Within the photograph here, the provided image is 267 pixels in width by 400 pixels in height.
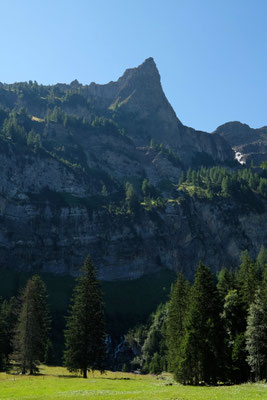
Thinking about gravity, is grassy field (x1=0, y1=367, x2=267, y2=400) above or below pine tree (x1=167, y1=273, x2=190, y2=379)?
below

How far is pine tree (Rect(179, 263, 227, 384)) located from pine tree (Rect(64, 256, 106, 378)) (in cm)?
1559

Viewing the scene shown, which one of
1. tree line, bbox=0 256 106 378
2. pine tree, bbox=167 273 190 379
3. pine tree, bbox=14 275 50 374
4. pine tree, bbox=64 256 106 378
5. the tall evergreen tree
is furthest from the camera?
the tall evergreen tree

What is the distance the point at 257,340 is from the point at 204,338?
6.57m

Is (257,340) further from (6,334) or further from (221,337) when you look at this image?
(6,334)

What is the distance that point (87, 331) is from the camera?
192ft

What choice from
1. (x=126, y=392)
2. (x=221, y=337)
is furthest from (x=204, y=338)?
(x=126, y=392)

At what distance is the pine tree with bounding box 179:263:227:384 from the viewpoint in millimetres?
47094

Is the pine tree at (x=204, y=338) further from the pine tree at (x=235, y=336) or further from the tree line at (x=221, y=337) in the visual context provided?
the pine tree at (x=235, y=336)

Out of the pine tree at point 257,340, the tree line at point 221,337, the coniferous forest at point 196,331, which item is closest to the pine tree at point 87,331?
the coniferous forest at point 196,331

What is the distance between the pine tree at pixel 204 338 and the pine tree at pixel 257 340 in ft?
11.7

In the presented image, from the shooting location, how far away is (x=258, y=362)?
46281 mm

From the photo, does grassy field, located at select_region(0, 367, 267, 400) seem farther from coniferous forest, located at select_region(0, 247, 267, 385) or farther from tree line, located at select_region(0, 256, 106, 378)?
tree line, located at select_region(0, 256, 106, 378)

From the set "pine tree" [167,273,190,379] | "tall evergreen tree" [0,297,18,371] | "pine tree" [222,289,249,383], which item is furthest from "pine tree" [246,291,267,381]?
"tall evergreen tree" [0,297,18,371]

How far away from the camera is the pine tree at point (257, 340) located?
46500 mm
